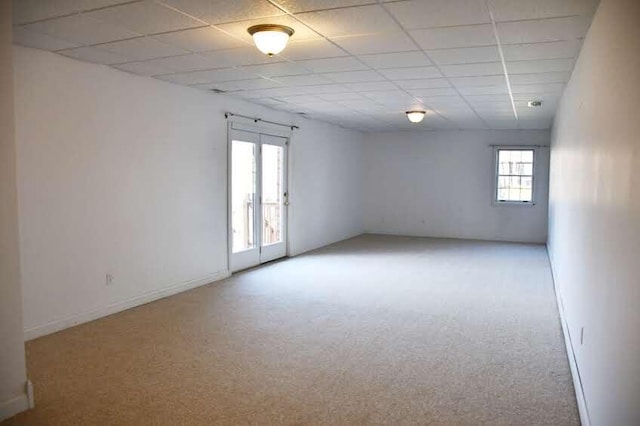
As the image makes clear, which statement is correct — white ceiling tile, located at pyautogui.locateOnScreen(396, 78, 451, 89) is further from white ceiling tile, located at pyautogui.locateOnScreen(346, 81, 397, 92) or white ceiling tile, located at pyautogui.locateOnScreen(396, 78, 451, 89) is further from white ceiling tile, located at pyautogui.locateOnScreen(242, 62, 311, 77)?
white ceiling tile, located at pyautogui.locateOnScreen(242, 62, 311, 77)

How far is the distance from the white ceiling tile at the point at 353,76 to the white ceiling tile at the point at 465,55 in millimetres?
758

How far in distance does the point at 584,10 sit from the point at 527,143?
24.4 ft

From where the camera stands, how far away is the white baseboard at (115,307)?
4086 mm

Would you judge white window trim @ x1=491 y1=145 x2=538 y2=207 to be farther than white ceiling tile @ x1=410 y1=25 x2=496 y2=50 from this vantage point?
Yes

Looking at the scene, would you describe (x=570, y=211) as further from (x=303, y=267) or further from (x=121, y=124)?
(x=121, y=124)

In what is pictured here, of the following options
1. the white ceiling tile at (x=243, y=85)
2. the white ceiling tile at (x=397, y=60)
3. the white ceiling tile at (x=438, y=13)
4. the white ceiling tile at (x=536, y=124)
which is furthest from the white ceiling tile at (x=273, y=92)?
the white ceiling tile at (x=536, y=124)

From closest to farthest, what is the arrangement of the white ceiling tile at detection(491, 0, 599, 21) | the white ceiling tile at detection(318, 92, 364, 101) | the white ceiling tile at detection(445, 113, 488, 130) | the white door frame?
the white ceiling tile at detection(491, 0, 599, 21) < the white ceiling tile at detection(318, 92, 364, 101) < the white door frame < the white ceiling tile at detection(445, 113, 488, 130)

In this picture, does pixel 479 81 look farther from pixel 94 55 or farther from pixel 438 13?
pixel 94 55

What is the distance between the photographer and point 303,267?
7.18 meters

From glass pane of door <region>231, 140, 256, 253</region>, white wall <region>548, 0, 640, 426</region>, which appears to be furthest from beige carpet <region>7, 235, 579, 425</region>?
glass pane of door <region>231, 140, 256, 253</region>

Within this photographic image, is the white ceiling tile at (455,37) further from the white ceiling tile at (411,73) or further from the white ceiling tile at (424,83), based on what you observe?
the white ceiling tile at (424,83)

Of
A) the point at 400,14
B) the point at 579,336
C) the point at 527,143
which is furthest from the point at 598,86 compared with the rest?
the point at 527,143

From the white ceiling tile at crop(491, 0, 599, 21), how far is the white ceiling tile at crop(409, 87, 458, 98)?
250cm

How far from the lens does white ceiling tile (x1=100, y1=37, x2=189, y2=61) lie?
380 cm
